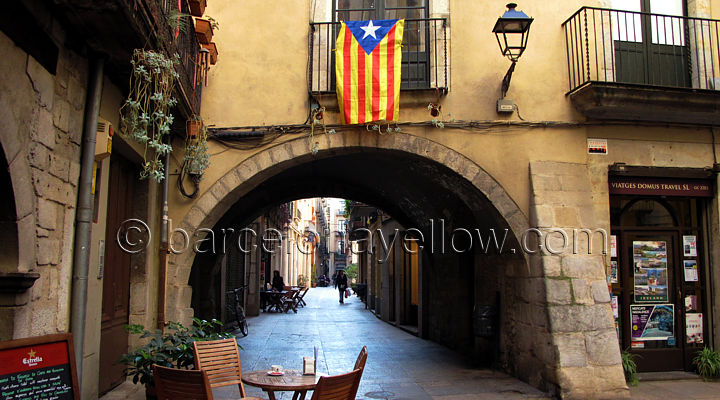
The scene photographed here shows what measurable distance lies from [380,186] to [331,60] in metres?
3.75

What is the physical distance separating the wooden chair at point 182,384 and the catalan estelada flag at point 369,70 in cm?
400

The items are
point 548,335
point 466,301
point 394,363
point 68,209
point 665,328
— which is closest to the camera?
point 68,209

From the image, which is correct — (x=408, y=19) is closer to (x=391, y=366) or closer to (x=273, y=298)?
(x=391, y=366)

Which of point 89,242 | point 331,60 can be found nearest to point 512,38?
point 331,60

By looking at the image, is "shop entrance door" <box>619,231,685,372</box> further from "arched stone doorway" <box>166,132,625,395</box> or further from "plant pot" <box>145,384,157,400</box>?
"plant pot" <box>145,384,157,400</box>

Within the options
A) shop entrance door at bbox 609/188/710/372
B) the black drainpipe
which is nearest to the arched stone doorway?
shop entrance door at bbox 609/188/710/372

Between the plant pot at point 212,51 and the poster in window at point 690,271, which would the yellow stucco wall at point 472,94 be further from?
the poster in window at point 690,271

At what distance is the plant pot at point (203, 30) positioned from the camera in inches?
249

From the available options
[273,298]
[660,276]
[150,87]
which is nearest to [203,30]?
[150,87]

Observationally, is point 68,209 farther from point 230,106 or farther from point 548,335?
point 548,335

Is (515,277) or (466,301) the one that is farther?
(466,301)

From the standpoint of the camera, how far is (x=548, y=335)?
21.2ft

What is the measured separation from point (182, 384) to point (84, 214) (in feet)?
5.62

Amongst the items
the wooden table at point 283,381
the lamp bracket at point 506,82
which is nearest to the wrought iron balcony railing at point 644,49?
the lamp bracket at point 506,82
